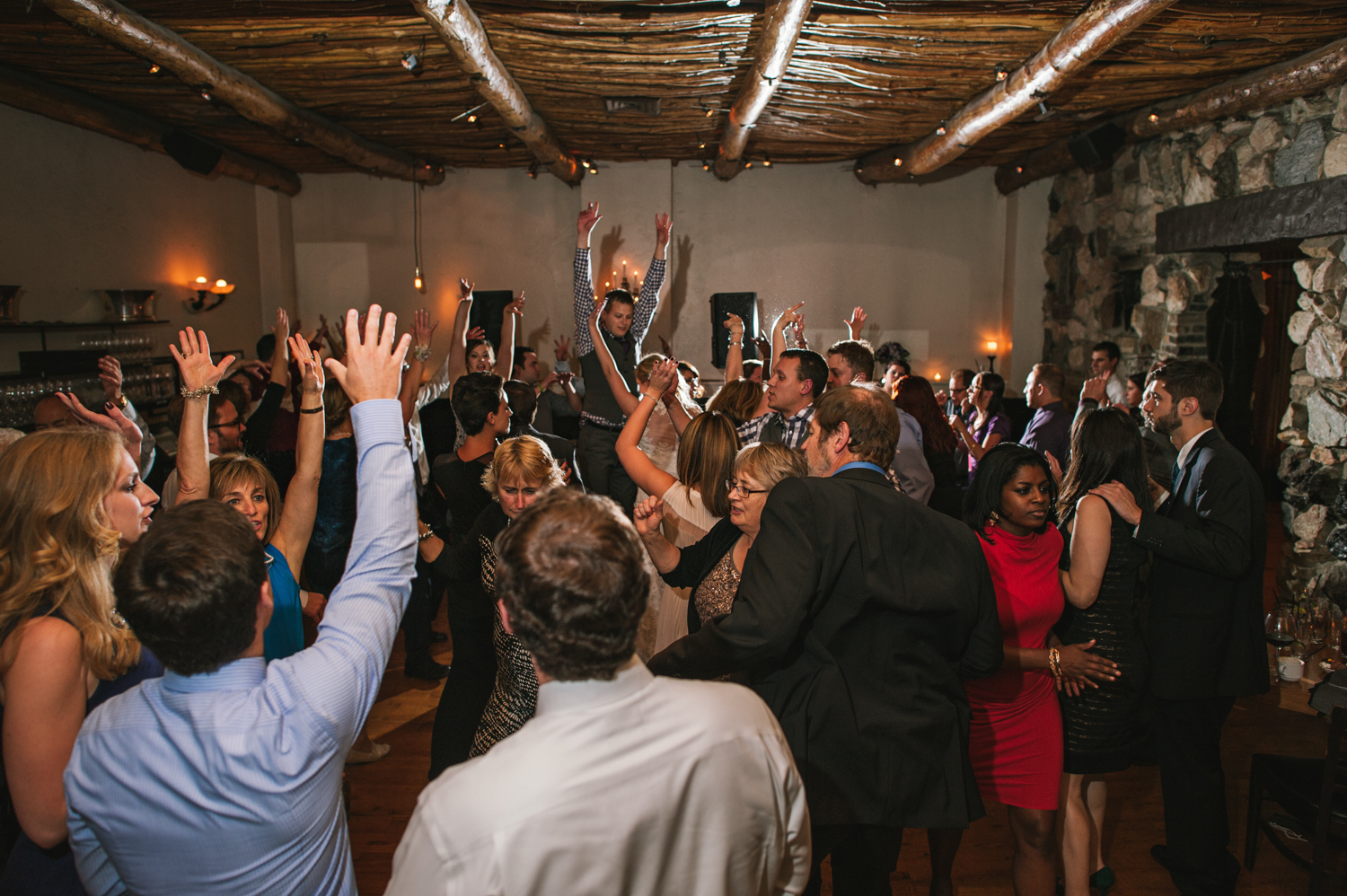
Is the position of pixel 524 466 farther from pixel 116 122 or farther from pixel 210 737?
pixel 116 122

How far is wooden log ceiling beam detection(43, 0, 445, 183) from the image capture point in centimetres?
372

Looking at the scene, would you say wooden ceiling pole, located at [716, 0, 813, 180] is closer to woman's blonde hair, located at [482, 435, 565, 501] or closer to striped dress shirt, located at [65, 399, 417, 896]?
woman's blonde hair, located at [482, 435, 565, 501]

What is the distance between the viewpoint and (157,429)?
619 centimetres

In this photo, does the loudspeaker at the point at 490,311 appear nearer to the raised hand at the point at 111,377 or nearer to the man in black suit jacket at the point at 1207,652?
the raised hand at the point at 111,377

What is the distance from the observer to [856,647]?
165cm

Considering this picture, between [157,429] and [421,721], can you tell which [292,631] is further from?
[157,429]

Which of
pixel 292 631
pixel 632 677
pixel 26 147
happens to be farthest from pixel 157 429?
pixel 632 677

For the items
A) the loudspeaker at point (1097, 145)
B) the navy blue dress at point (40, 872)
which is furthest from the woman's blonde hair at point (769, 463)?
the loudspeaker at point (1097, 145)

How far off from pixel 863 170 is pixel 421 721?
6782mm

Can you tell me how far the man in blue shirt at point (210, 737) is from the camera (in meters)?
1.02

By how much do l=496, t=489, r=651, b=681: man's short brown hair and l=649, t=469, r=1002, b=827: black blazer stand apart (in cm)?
63

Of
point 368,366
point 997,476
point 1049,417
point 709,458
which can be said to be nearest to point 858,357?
point 1049,417

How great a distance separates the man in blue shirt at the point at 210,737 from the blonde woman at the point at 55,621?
0.57 ft

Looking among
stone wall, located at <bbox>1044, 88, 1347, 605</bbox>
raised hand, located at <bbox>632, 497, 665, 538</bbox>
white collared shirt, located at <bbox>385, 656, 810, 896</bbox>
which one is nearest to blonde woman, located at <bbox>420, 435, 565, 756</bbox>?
raised hand, located at <bbox>632, 497, 665, 538</bbox>
